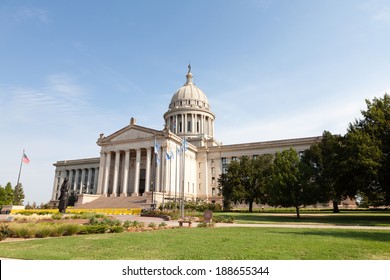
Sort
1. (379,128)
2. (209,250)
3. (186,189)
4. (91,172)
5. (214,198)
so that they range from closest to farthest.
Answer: (209,250)
(379,128)
(186,189)
(214,198)
(91,172)

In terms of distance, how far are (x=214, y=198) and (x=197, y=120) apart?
102 feet

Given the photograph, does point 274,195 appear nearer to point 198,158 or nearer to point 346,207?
point 346,207

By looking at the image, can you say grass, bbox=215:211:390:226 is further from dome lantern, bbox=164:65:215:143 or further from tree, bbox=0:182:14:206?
tree, bbox=0:182:14:206

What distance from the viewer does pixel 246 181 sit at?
2276 inches

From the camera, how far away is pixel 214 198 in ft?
264

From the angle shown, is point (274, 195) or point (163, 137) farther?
point (163, 137)

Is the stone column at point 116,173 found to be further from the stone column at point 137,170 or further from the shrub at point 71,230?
the shrub at point 71,230

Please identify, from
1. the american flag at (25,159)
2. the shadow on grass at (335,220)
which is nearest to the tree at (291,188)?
the shadow on grass at (335,220)

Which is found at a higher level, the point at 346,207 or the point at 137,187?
the point at 137,187

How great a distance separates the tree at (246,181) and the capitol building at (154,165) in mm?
11612

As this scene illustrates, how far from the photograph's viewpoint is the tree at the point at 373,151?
31.6m

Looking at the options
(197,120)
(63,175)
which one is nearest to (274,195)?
(197,120)

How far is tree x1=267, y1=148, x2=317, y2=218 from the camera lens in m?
38.7

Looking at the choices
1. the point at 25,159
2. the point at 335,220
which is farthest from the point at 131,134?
the point at 335,220
